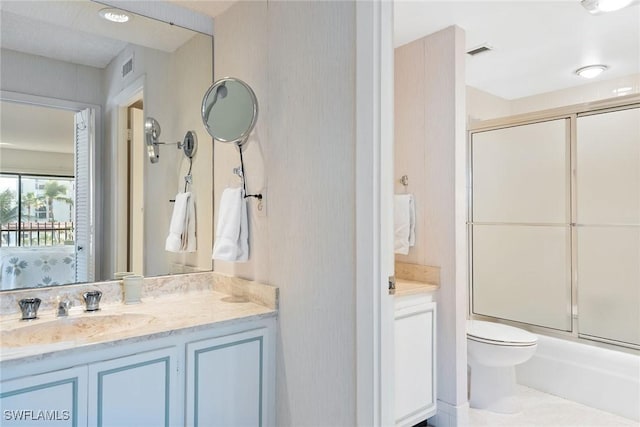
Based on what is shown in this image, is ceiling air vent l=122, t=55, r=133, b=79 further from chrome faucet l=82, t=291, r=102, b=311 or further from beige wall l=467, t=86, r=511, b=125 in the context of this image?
beige wall l=467, t=86, r=511, b=125

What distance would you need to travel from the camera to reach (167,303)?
183 cm

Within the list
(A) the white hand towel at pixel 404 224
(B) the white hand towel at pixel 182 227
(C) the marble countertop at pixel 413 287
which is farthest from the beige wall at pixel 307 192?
(A) the white hand towel at pixel 404 224

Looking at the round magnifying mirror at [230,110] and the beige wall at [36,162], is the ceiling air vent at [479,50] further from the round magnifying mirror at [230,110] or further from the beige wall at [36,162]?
the beige wall at [36,162]

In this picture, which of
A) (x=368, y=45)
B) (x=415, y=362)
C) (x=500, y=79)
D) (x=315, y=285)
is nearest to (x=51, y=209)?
(x=315, y=285)

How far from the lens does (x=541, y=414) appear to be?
7.93 feet

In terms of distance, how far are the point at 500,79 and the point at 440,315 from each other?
6.59ft

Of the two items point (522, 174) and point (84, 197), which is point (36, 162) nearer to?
point (84, 197)

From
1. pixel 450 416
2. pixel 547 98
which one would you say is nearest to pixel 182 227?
pixel 450 416

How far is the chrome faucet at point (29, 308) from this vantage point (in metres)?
1.49

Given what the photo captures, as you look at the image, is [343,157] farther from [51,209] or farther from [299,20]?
[51,209]

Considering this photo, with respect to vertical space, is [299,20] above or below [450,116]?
above

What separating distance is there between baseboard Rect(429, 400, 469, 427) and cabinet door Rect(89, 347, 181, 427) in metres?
1.47

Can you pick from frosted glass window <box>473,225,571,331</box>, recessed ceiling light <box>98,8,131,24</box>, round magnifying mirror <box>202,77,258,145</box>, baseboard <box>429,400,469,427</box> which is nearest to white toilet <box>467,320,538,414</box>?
baseboard <box>429,400,469,427</box>

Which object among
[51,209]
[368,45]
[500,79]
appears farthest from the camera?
[500,79]
